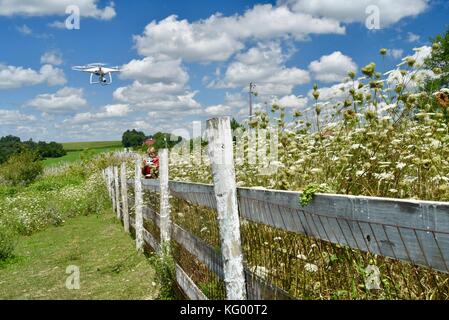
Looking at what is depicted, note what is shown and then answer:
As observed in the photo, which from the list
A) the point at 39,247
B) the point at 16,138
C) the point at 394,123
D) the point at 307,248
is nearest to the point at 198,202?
the point at 307,248

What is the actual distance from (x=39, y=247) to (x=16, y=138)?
93486mm

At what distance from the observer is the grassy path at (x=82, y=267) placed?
21.5 feet

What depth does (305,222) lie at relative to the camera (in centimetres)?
223

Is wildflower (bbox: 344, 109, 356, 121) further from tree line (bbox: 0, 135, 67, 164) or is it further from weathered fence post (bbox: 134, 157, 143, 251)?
tree line (bbox: 0, 135, 67, 164)

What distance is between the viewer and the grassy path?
21.5 ft

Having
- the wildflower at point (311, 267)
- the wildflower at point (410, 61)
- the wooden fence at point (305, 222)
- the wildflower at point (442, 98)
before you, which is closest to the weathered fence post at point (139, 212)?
the wooden fence at point (305, 222)

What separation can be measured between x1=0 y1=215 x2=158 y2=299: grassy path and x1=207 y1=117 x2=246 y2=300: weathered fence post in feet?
9.45

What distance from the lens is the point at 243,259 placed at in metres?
3.21

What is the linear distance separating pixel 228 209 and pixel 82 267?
6.04m

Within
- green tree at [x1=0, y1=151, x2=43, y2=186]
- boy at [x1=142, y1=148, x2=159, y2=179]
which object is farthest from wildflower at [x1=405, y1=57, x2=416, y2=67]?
green tree at [x1=0, y1=151, x2=43, y2=186]

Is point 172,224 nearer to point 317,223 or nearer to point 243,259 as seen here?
point 243,259

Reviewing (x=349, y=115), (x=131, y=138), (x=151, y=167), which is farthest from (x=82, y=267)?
(x=131, y=138)

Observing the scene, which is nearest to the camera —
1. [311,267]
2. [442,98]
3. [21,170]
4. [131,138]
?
[311,267]

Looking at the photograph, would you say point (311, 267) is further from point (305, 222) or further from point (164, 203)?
point (164, 203)
